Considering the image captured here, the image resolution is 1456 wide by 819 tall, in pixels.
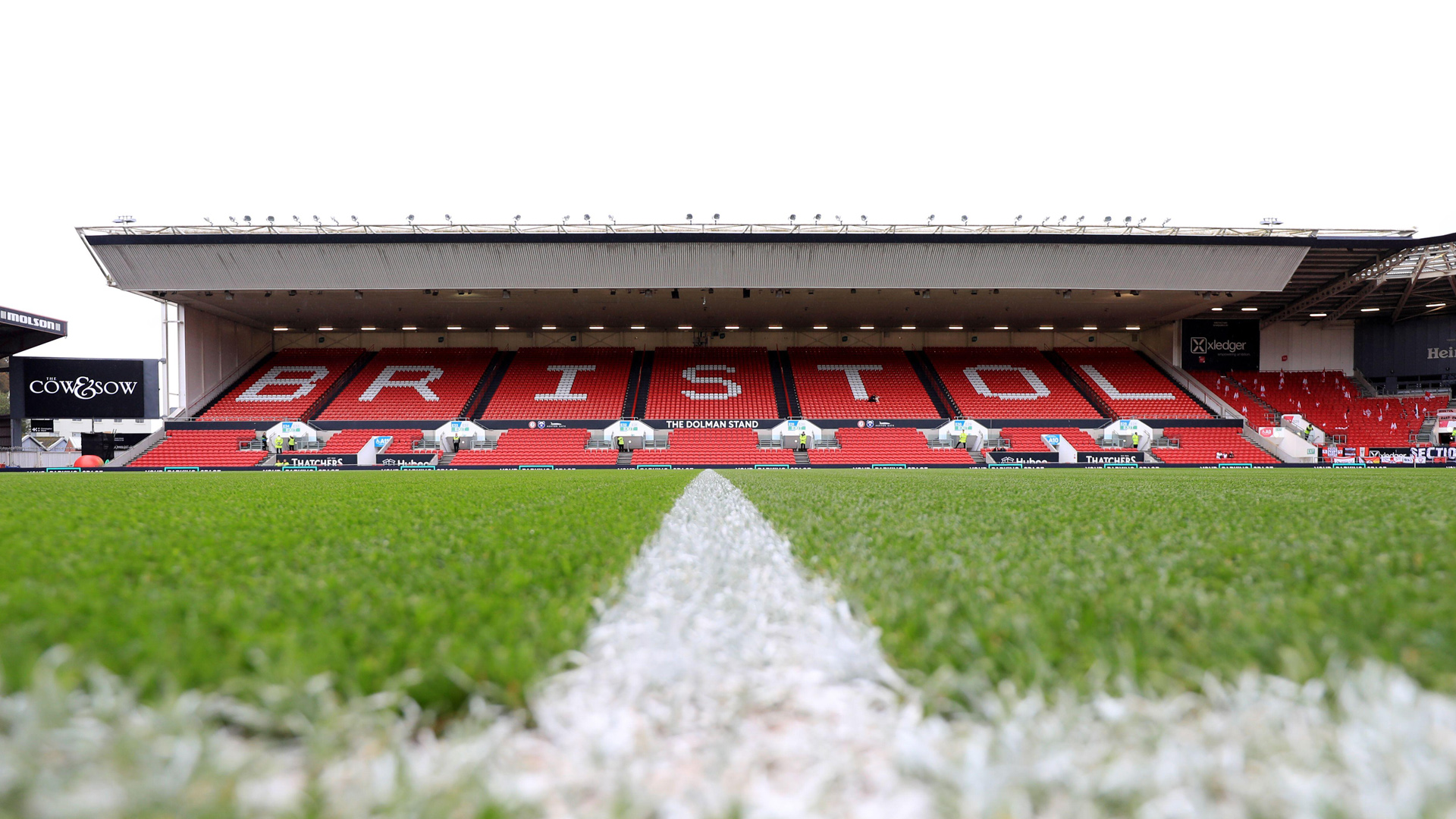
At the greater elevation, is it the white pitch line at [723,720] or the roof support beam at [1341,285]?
the roof support beam at [1341,285]

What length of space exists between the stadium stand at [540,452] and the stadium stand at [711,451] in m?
1.20

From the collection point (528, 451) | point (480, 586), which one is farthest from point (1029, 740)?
point (528, 451)

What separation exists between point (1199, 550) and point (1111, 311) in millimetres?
24201

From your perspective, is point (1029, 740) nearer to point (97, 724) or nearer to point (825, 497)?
point (97, 724)

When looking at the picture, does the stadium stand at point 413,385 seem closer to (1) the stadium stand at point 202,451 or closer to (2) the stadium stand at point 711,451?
(1) the stadium stand at point 202,451

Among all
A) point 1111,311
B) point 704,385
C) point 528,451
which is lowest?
point 528,451

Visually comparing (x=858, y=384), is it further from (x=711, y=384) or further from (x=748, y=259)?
(x=748, y=259)

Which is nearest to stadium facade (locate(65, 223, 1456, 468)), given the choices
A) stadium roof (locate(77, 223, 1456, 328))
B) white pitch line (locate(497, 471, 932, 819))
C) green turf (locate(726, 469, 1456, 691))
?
stadium roof (locate(77, 223, 1456, 328))

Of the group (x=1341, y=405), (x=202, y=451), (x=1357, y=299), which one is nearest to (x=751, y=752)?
(x=202, y=451)

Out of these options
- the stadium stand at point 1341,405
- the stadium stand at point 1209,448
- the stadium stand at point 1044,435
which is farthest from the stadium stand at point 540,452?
the stadium stand at point 1341,405

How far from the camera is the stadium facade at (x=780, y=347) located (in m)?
17.5

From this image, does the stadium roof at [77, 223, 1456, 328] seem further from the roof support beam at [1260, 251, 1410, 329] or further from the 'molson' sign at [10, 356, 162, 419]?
the 'molson' sign at [10, 356, 162, 419]

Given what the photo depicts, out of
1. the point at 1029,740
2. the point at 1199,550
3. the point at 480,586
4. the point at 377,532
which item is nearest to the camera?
the point at 1029,740

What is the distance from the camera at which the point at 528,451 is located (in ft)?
57.9
